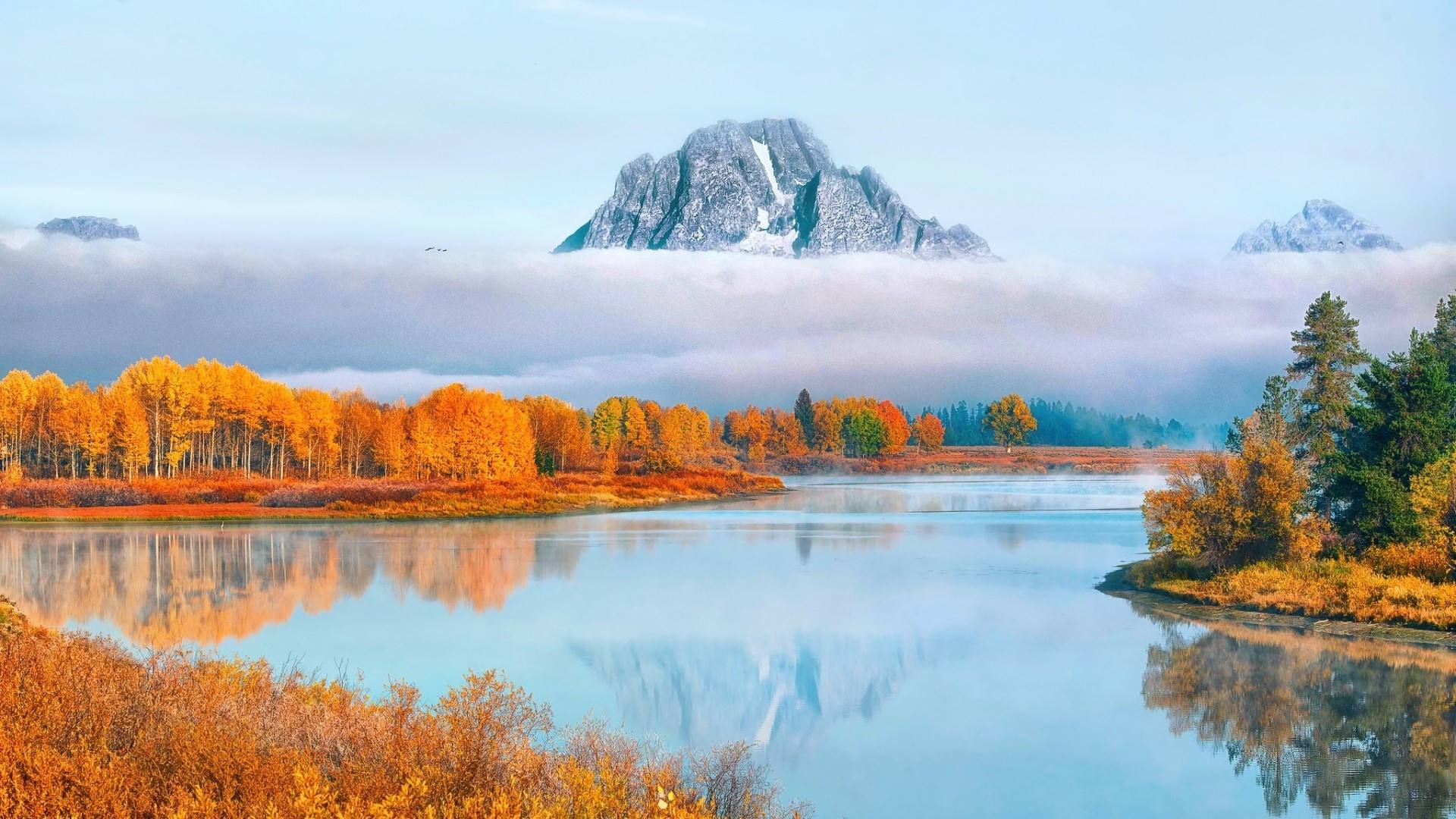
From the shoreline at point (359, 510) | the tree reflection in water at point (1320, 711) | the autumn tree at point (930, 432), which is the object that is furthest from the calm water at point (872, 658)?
the autumn tree at point (930, 432)

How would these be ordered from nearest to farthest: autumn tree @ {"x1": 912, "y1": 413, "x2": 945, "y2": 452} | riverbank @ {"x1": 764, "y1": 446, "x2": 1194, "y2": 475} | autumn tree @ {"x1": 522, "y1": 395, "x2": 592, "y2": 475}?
autumn tree @ {"x1": 522, "y1": 395, "x2": 592, "y2": 475} → riverbank @ {"x1": 764, "y1": 446, "x2": 1194, "y2": 475} → autumn tree @ {"x1": 912, "y1": 413, "x2": 945, "y2": 452}

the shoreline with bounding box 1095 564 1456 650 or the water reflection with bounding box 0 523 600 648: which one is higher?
the shoreline with bounding box 1095 564 1456 650

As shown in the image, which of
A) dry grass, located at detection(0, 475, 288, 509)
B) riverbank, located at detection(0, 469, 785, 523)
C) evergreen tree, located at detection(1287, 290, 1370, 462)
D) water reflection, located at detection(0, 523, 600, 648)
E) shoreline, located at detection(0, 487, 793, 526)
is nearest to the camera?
water reflection, located at detection(0, 523, 600, 648)

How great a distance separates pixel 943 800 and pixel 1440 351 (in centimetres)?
3398

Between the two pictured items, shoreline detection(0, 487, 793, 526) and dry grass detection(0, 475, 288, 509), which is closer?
shoreline detection(0, 487, 793, 526)

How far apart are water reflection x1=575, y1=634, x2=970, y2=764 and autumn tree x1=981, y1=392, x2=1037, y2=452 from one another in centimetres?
16101

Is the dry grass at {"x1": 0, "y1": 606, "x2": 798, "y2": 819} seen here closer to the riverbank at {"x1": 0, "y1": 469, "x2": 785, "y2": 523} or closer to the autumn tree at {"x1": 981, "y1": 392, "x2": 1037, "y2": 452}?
the riverbank at {"x1": 0, "y1": 469, "x2": 785, "y2": 523}

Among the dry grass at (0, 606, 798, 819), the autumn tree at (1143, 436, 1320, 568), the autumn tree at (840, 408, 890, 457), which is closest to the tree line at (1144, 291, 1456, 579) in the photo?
the autumn tree at (1143, 436, 1320, 568)

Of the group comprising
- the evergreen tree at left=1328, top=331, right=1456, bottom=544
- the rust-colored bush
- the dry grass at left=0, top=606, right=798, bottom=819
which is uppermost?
the evergreen tree at left=1328, top=331, right=1456, bottom=544

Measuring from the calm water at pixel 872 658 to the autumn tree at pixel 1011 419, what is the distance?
138 meters

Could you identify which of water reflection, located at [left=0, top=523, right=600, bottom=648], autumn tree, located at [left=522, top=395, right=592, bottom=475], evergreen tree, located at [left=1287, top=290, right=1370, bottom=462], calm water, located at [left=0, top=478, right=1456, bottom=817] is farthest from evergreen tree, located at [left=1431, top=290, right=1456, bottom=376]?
autumn tree, located at [left=522, top=395, right=592, bottom=475]

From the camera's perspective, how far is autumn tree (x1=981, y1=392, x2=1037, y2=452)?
180000mm

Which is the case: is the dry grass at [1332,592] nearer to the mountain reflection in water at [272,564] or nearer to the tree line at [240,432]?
the mountain reflection in water at [272,564]

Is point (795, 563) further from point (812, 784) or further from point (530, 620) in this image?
point (812, 784)
